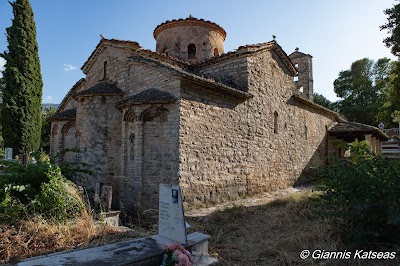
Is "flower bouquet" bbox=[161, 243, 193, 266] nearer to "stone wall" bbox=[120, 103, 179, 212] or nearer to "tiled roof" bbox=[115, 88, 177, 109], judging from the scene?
"stone wall" bbox=[120, 103, 179, 212]

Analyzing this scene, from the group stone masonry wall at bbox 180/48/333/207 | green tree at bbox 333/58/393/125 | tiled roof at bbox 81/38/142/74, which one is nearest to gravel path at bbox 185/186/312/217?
stone masonry wall at bbox 180/48/333/207

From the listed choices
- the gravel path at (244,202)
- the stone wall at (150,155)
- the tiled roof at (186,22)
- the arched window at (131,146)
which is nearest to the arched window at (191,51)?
the tiled roof at (186,22)

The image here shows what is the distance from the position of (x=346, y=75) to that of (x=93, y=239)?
122ft

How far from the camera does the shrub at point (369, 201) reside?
4.29m

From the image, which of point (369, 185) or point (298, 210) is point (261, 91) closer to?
point (298, 210)

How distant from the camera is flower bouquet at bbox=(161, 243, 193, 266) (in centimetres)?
335

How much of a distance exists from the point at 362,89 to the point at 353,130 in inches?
758

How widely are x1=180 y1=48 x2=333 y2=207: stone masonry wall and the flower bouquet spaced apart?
Answer: 13.5 feet

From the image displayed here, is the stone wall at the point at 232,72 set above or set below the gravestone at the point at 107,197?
above

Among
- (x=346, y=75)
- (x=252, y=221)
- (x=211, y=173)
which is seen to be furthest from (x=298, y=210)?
(x=346, y=75)

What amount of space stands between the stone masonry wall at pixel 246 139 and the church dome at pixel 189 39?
11.3 ft

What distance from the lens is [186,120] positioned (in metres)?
8.02

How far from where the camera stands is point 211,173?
866 centimetres

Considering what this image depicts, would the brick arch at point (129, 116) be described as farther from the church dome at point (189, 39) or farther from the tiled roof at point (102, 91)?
the church dome at point (189, 39)
